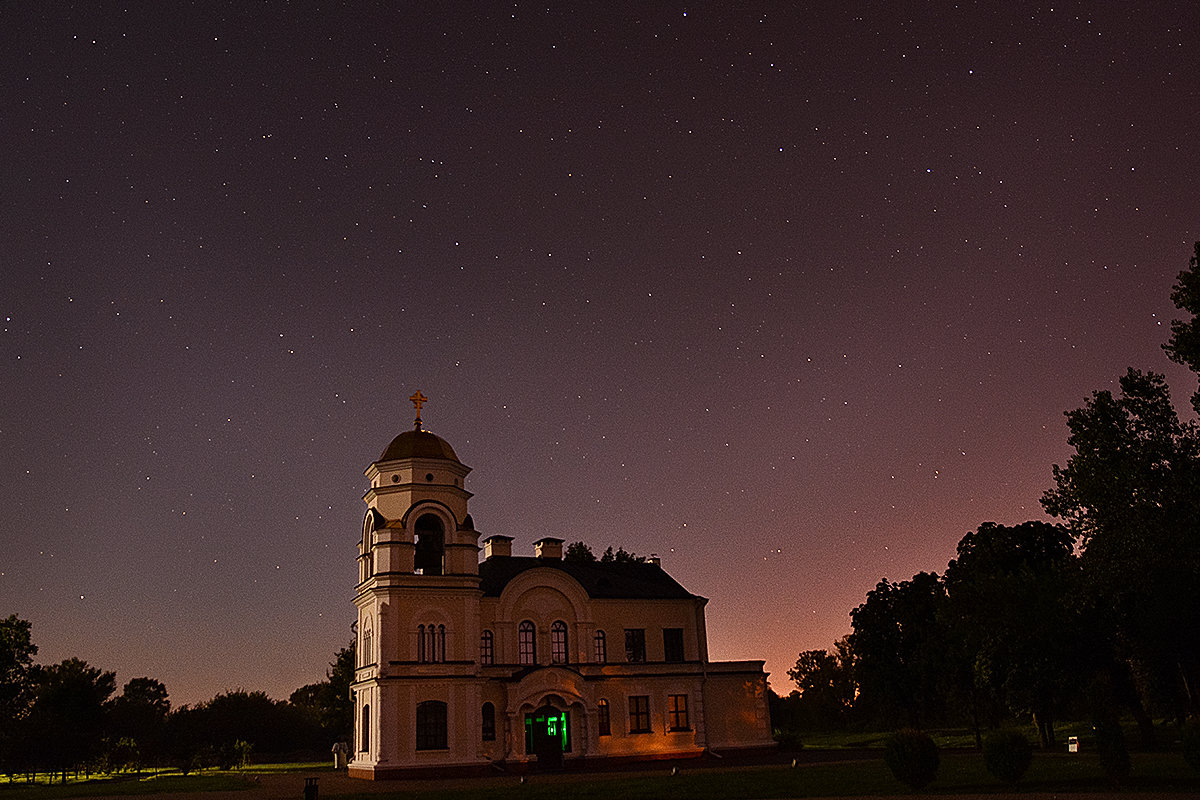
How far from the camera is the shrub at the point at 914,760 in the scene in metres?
24.2

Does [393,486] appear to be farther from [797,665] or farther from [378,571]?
[797,665]

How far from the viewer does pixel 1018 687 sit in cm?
3872

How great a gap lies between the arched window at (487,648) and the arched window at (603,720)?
5.09 m

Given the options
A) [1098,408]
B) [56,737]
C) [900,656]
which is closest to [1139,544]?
[1098,408]

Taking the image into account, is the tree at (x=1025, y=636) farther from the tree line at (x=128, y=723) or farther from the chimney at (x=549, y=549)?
the tree line at (x=128, y=723)

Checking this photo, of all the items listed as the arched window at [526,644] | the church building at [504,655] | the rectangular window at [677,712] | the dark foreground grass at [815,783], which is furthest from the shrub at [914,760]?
the arched window at [526,644]

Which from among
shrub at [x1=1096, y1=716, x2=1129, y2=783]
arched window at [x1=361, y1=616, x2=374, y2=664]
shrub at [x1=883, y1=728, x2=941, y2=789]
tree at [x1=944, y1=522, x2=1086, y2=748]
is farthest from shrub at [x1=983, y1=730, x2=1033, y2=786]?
arched window at [x1=361, y1=616, x2=374, y2=664]

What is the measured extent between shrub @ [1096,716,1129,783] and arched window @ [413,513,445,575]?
83.7ft

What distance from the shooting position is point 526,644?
43281 millimetres

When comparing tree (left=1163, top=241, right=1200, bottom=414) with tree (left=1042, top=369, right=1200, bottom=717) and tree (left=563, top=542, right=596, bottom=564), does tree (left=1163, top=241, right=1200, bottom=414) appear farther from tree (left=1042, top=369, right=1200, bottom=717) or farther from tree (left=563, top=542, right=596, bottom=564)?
tree (left=563, top=542, right=596, bottom=564)

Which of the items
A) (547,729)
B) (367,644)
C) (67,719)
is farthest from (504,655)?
(67,719)

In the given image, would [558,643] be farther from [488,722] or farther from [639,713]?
[488,722]

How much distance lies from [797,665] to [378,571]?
73363 millimetres

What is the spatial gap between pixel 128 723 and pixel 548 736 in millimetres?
66054
